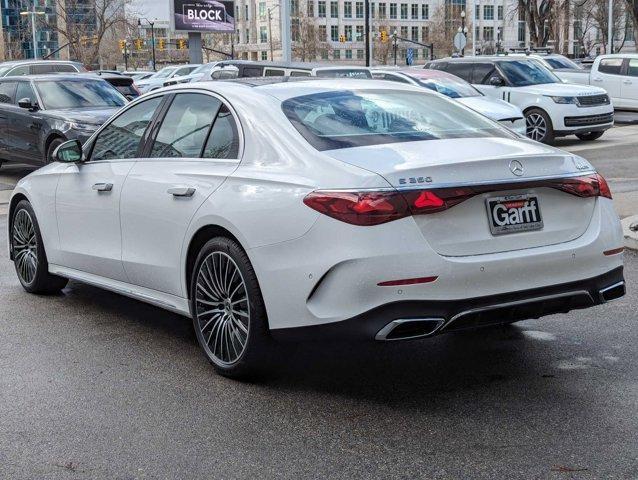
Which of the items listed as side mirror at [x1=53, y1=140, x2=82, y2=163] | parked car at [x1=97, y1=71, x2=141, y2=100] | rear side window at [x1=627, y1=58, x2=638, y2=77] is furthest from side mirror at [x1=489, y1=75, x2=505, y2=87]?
side mirror at [x1=53, y1=140, x2=82, y2=163]

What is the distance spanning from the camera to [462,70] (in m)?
22.2

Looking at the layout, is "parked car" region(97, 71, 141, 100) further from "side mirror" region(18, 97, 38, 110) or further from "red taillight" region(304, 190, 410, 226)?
"red taillight" region(304, 190, 410, 226)

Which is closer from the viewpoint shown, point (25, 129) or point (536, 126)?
point (25, 129)

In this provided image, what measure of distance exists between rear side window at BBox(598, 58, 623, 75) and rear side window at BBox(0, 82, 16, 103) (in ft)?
54.3

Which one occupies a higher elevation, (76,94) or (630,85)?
(76,94)

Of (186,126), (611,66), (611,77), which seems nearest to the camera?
(186,126)

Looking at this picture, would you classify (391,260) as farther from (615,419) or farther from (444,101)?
(444,101)

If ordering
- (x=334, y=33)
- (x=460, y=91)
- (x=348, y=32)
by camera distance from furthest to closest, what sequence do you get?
(x=348, y=32)
(x=334, y=33)
(x=460, y=91)

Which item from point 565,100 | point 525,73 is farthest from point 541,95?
point 525,73

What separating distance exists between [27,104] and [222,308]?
38.1ft

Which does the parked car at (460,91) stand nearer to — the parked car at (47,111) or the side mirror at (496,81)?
the side mirror at (496,81)

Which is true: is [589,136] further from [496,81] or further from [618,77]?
[618,77]

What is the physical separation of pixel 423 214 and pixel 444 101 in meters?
1.63

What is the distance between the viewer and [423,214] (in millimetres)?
4609
